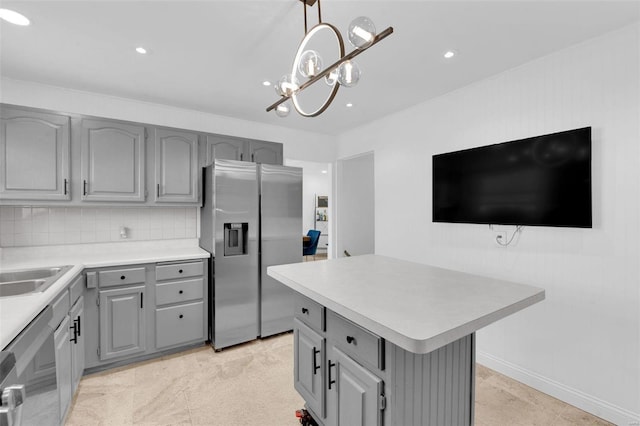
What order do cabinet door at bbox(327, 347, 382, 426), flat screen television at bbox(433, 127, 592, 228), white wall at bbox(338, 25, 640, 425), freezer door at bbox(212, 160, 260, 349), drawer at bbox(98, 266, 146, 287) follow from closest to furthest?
1. cabinet door at bbox(327, 347, 382, 426)
2. white wall at bbox(338, 25, 640, 425)
3. flat screen television at bbox(433, 127, 592, 228)
4. drawer at bbox(98, 266, 146, 287)
5. freezer door at bbox(212, 160, 260, 349)

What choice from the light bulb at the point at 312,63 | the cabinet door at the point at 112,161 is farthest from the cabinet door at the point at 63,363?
the light bulb at the point at 312,63

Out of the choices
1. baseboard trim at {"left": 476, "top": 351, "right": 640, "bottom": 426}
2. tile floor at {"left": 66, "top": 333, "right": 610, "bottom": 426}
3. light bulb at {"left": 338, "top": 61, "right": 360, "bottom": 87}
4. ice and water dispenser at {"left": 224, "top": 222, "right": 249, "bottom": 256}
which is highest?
light bulb at {"left": 338, "top": 61, "right": 360, "bottom": 87}

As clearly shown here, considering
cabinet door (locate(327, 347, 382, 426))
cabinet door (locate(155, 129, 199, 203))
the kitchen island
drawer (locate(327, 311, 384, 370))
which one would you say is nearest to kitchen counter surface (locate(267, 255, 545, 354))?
the kitchen island

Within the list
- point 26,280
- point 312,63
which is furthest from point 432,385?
point 26,280

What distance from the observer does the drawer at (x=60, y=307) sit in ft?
5.46

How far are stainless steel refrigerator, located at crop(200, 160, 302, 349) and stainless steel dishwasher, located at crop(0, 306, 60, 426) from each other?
139 cm

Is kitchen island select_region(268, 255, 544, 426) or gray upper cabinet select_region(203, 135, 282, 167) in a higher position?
gray upper cabinet select_region(203, 135, 282, 167)

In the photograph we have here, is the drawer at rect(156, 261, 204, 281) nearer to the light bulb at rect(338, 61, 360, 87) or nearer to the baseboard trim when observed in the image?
the light bulb at rect(338, 61, 360, 87)

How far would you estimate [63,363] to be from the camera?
1.79 metres

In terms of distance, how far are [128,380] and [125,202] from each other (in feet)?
5.09

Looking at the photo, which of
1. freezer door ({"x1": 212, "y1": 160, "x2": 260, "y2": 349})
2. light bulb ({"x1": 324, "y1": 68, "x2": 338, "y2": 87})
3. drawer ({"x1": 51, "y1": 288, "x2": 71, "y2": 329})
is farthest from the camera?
freezer door ({"x1": 212, "y1": 160, "x2": 260, "y2": 349})

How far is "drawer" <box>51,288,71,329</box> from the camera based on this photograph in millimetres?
1664

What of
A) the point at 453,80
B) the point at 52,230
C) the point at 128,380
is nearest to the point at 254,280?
the point at 128,380

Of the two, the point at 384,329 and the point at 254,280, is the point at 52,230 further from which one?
the point at 384,329
